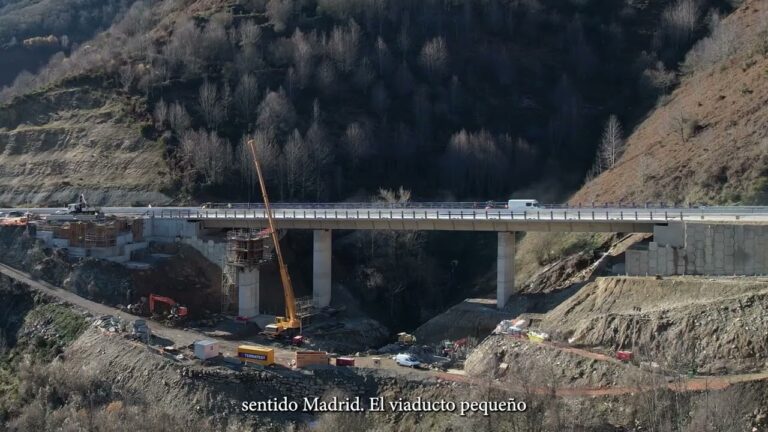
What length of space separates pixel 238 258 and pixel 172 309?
6.06 meters

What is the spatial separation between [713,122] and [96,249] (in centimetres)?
4960

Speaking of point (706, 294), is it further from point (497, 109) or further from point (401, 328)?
point (497, 109)

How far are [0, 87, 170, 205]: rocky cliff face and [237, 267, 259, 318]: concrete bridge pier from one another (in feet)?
74.7

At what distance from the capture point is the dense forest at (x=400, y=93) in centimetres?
8769

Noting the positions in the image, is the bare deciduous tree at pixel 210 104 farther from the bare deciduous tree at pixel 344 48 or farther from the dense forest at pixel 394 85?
the bare deciduous tree at pixel 344 48

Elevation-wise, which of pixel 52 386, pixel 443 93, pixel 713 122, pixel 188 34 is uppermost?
pixel 188 34

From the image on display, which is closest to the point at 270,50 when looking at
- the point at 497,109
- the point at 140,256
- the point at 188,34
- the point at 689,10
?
the point at 188,34

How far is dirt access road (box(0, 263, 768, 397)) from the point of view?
38.4 meters

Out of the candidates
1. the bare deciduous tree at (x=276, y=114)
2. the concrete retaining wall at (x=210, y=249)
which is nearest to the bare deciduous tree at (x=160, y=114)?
the bare deciduous tree at (x=276, y=114)

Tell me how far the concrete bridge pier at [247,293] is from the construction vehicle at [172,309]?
3.97m

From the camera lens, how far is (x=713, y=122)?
71.1m

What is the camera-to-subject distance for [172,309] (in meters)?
58.8

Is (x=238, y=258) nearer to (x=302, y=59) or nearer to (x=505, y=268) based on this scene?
(x=505, y=268)

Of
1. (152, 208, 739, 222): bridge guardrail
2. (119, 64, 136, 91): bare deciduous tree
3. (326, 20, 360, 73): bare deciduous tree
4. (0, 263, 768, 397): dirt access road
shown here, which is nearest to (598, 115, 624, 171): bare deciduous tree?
(152, 208, 739, 222): bridge guardrail
